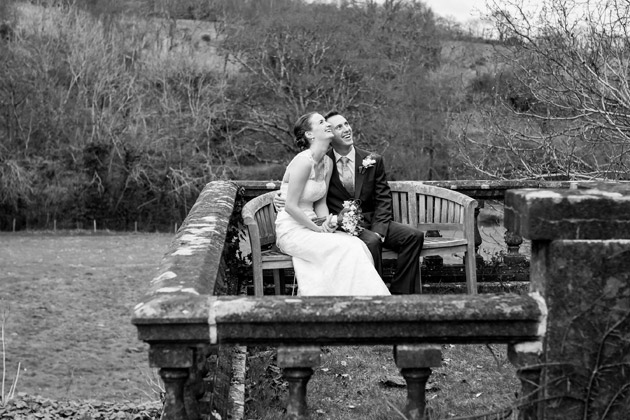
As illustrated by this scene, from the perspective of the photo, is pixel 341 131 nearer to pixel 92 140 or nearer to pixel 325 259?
pixel 325 259

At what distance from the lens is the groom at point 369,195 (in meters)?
6.11

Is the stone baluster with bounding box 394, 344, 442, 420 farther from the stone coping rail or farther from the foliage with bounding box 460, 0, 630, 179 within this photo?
the foliage with bounding box 460, 0, 630, 179

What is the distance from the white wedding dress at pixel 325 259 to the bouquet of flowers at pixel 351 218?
0.06 metres

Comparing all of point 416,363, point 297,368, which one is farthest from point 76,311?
point 416,363

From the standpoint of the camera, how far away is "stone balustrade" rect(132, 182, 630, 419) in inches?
114

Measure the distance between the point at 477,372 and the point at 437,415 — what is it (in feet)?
3.41

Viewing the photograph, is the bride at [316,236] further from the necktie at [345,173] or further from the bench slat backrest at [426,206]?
the bench slat backrest at [426,206]

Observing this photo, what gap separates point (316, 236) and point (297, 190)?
1.46 feet

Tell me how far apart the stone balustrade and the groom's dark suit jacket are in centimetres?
340

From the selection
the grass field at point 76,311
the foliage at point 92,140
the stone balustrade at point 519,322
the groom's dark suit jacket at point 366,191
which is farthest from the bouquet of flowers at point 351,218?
the foliage at point 92,140

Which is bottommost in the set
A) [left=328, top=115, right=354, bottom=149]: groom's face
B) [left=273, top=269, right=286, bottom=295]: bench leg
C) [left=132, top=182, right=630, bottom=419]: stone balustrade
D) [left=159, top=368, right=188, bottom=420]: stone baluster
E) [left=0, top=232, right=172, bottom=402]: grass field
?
[left=0, top=232, right=172, bottom=402]: grass field

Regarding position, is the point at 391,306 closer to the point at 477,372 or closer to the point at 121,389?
the point at 477,372

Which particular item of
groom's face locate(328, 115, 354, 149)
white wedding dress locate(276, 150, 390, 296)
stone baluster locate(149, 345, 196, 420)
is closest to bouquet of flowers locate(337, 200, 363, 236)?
white wedding dress locate(276, 150, 390, 296)

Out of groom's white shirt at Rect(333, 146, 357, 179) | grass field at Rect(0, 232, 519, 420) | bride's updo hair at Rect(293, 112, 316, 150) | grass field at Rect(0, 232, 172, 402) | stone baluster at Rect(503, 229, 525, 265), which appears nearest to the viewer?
grass field at Rect(0, 232, 519, 420)
